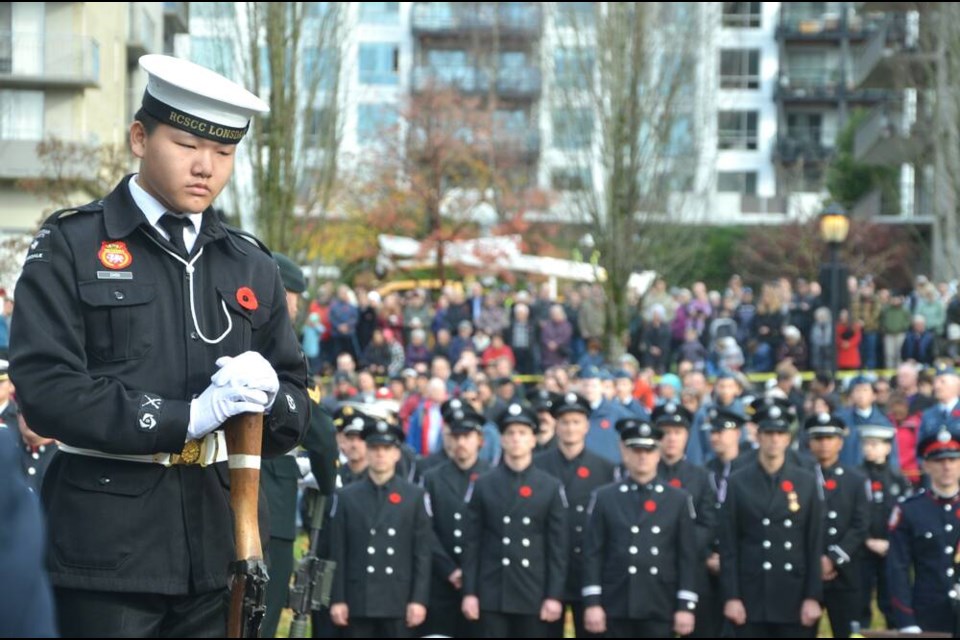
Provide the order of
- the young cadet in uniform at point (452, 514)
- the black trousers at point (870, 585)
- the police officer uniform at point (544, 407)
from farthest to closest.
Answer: the police officer uniform at point (544, 407)
the black trousers at point (870, 585)
the young cadet in uniform at point (452, 514)

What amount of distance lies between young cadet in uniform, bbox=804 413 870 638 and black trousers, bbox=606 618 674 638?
1.45 metres

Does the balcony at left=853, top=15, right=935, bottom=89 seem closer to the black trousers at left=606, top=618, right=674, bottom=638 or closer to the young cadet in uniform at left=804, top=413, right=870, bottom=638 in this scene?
the young cadet in uniform at left=804, top=413, right=870, bottom=638

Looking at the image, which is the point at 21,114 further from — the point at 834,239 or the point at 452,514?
the point at 452,514

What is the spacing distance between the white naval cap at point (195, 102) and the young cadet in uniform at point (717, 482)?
8.81 metres

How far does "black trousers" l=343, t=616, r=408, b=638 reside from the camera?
39.5ft

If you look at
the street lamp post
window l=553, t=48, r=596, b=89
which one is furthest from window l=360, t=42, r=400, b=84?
the street lamp post

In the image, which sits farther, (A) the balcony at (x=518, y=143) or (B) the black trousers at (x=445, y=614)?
(A) the balcony at (x=518, y=143)

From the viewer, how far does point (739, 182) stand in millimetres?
71750

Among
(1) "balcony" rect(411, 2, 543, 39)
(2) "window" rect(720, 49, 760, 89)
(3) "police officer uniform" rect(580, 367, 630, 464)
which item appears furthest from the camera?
(2) "window" rect(720, 49, 760, 89)

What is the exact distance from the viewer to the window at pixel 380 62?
6450 cm

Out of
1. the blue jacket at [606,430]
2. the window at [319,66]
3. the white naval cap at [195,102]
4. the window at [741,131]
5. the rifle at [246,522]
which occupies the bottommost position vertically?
the blue jacket at [606,430]

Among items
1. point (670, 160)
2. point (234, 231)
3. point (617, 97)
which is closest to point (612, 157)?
point (617, 97)

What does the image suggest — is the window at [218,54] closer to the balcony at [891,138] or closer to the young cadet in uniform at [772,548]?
the young cadet in uniform at [772,548]


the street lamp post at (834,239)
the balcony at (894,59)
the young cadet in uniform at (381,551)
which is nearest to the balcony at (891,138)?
the balcony at (894,59)
